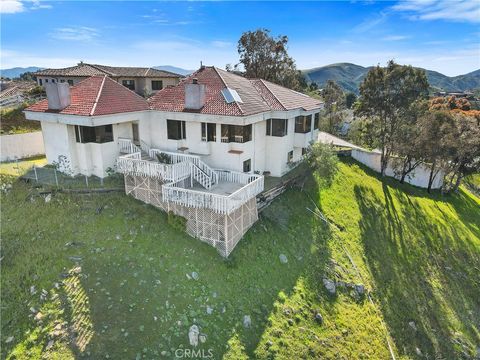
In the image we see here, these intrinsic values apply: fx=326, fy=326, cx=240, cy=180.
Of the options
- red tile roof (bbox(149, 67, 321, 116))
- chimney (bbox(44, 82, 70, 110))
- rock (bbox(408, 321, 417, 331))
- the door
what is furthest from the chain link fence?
rock (bbox(408, 321, 417, 331))

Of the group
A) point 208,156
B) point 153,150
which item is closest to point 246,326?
point 208,156

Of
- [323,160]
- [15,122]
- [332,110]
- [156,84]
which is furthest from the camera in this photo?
[332,110]

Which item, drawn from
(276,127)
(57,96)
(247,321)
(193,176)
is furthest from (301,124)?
(57,96)

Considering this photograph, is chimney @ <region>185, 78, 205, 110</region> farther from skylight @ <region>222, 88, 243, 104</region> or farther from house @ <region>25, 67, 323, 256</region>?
skylight @ <region>222, 88, 243, 104</region>

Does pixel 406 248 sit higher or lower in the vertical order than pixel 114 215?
lower

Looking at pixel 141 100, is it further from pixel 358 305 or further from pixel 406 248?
pixel 406 248

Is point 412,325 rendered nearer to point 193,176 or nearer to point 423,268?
point 423,268
